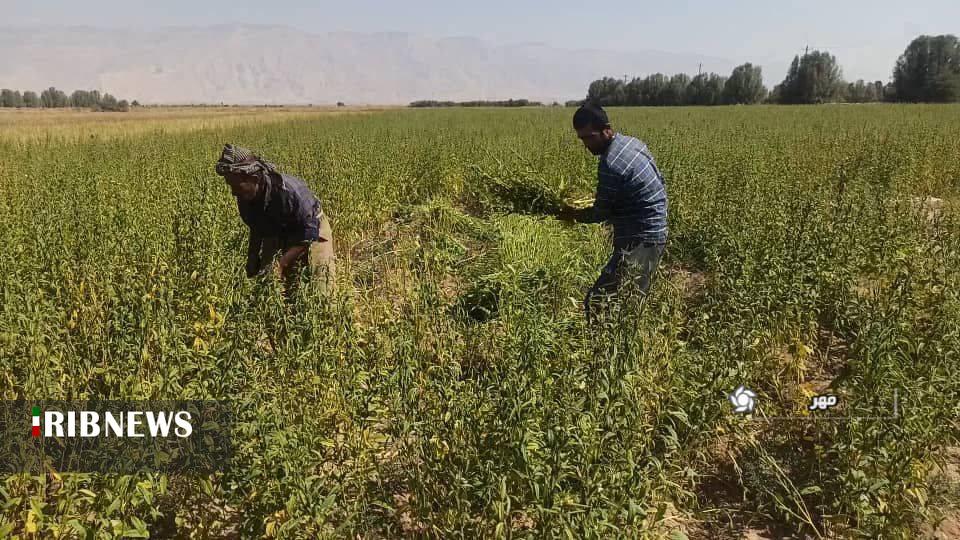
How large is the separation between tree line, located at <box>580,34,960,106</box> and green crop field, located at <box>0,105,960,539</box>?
60.5m

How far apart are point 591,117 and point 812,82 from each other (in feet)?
248

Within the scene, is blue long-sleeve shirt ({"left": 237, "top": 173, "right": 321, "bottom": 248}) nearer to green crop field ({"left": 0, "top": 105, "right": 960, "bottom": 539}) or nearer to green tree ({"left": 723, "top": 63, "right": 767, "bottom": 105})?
green crop field ({"left": 0, "top": 105, "right": 960, "bottom": 539})

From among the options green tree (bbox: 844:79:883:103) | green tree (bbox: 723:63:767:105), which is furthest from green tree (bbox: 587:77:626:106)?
green tree (bbox: 844:79:883:103)

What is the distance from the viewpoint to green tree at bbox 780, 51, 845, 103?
6569cm

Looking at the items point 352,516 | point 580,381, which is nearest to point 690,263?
point 580,381

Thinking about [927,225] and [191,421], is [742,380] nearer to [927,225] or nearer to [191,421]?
[191,421]

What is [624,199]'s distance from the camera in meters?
3.92

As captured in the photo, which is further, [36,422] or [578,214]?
[578,214]

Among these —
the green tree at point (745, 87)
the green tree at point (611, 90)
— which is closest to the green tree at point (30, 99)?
the green tree at point (611, 90)

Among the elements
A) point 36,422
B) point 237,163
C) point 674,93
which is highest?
point 674,93

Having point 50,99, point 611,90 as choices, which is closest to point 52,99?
point 50,99

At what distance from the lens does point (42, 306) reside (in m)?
3.51

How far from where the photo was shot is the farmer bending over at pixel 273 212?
11.7 ft

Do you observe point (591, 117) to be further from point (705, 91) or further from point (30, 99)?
point (30, 99)
